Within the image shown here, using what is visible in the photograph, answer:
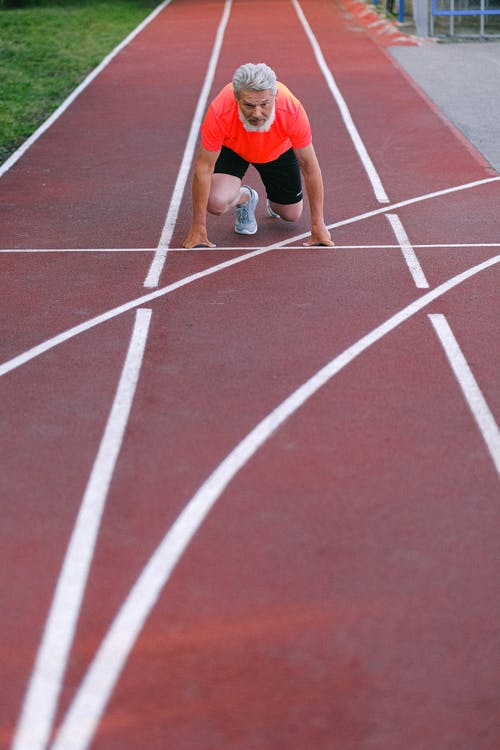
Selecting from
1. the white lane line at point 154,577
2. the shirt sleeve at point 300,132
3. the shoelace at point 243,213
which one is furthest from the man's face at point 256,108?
the white lane line at point 154,577

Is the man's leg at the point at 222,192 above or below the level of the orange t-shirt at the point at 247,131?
below

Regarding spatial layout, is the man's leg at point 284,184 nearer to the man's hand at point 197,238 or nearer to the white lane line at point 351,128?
the man's hand at point 197,238

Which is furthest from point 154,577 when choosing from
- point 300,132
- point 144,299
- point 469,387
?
point 300,132

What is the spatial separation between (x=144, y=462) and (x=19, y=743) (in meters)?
2.10

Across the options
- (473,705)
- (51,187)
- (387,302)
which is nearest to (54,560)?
(473,705)

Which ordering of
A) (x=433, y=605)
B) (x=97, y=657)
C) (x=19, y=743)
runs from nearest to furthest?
(x=19, y=743) → (x=97, y=657) → (x=433, y=605)

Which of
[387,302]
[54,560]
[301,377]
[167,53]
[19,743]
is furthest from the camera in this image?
[167,53]

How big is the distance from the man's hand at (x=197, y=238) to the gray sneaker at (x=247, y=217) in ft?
1.50

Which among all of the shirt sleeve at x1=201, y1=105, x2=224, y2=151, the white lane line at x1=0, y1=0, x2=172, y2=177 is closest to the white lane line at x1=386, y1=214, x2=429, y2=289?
the shirt sleeve at x1=201, y1=105, x2=224, y2=151

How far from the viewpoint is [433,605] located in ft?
14.0

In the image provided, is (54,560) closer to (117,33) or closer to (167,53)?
(167,53)

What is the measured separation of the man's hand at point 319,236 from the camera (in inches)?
352

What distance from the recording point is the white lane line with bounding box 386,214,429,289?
827cm

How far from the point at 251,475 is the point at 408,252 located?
416 cm
